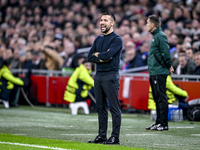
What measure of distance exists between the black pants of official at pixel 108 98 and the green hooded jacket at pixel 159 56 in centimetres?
250

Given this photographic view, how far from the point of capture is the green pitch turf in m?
7.27

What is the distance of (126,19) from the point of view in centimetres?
2050

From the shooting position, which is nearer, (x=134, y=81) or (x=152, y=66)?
(x=152, y=66)

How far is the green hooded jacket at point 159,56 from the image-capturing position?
988 cm

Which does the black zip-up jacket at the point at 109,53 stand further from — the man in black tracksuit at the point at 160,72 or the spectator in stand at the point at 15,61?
the spectator in stand at the point at 15,61

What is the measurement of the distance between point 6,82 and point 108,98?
9.68 m

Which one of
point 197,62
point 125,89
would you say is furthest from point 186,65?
point 125,89

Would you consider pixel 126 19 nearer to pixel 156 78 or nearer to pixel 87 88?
pixel 87 88

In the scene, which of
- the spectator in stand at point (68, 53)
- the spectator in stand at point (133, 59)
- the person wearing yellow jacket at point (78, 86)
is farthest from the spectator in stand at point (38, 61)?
the person wearing yellow jacket at point (78, 86)

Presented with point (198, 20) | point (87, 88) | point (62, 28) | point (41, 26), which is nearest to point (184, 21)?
point (198, 20)

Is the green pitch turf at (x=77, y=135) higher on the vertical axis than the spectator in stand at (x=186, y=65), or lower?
lower

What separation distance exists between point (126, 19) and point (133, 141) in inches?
507

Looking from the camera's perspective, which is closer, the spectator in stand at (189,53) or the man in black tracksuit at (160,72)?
the man in black tracksuit at (160,72)

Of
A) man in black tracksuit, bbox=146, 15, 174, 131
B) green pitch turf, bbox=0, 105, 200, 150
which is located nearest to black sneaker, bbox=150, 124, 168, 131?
man in black tracksuit, bbox=146, 15, 174, 131
